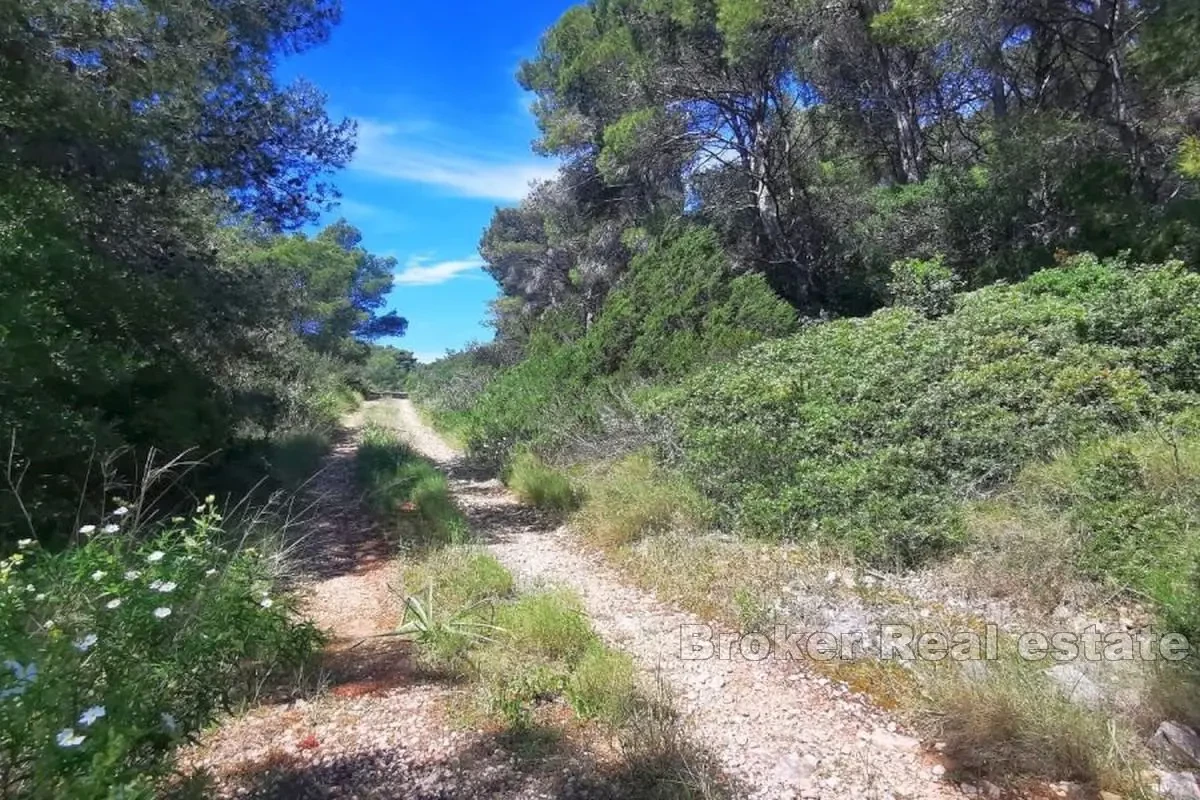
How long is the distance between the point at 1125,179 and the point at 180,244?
45.1 ft

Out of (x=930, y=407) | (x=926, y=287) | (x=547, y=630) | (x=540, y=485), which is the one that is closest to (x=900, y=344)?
(x=930, y=407)

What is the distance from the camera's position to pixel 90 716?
1.72m

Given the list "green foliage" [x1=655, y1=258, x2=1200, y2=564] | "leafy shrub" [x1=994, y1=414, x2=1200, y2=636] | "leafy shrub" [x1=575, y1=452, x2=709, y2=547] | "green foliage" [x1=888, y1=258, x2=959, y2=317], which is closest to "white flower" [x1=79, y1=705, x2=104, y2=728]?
"leafy shrub" [x1=994, y1=414, x2=1200, y2=636]

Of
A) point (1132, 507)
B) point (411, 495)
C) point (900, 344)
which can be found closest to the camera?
point (1132, 507)

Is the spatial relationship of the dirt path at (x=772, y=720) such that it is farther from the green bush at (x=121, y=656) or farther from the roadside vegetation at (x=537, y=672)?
the green bush at (x=121, y=656)

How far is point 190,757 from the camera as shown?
115 inches

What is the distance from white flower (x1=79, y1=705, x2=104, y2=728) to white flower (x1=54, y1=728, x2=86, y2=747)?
35 mm

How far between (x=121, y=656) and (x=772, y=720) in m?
2.91

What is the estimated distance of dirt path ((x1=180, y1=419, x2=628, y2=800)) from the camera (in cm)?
282

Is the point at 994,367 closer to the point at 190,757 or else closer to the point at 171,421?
the point at 190,757

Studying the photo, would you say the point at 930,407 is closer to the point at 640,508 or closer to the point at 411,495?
the point at 640,508

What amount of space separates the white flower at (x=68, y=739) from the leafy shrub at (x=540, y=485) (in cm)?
681

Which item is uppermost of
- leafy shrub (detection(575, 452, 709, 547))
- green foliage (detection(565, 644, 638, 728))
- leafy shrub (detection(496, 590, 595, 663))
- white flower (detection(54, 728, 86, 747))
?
white flower (detection(54, 728, 86, 747))

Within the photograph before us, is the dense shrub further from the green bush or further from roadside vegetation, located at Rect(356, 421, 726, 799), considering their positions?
the green bush
